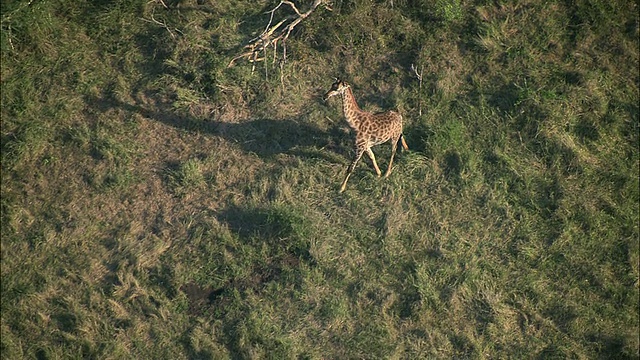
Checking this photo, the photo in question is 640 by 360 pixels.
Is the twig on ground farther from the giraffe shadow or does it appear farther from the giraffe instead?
the giraffe shadow

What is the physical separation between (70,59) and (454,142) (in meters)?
5.70

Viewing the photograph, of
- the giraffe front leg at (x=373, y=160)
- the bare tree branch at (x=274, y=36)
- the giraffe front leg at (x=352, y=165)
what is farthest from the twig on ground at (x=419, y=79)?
the bare tree branch at (x=274, y=36)

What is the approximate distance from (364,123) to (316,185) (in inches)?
42.2

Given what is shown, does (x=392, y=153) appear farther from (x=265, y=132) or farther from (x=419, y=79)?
(x=265, y=132)

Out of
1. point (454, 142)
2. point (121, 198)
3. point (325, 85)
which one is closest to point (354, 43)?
point (325, 85)

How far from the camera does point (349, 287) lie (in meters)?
10.2

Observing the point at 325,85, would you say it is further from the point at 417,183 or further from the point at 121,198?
the point at 121,198

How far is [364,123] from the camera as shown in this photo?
10.6 metres

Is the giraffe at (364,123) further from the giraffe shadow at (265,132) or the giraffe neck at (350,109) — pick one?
the giraffe shadow at (265,132)

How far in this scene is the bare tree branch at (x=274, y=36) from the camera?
11047 millimetres

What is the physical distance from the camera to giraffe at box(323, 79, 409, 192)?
1057 centimetres

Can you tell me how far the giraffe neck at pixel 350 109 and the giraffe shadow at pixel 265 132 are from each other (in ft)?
2.28

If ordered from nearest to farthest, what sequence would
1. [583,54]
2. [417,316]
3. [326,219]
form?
[417,316], [326,219], [583,54]

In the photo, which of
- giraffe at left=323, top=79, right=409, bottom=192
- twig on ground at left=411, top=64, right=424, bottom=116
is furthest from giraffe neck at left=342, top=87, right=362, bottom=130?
twig on ground at left=411, top=64, right=424, bottom=116
